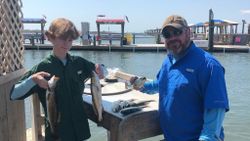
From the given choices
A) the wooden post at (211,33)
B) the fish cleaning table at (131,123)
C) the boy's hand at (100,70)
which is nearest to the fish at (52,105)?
the boy's hand at (100,70)

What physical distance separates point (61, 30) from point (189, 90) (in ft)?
3.64

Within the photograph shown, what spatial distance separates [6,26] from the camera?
4.28 meters

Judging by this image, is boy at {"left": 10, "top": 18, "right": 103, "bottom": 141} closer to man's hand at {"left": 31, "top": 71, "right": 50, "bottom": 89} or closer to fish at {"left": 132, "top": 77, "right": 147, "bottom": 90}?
man's hand at {"left": 31, "top": 71, "right": 50, "bottom": 89}

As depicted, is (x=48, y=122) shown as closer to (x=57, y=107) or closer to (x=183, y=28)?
(x=57, y=107)

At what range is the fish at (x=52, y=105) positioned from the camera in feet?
9.33

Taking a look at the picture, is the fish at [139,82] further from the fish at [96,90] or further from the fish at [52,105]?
the fish at [52,105]

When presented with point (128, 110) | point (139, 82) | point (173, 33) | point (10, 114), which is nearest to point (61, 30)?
point (173, 33)

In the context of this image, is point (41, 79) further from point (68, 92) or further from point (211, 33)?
point (211, 33)

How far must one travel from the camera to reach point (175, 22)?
295 cm

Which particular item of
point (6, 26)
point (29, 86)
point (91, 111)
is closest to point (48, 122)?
point (29, 86)

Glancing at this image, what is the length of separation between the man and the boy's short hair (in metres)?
0.74

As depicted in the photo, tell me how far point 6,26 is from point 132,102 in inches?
67.8

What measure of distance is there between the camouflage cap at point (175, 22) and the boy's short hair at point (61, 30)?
73cm

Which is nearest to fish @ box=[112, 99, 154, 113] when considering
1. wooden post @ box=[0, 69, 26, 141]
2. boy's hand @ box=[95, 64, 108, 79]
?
boy's hand @ box=[95, 64, 108, 79]
